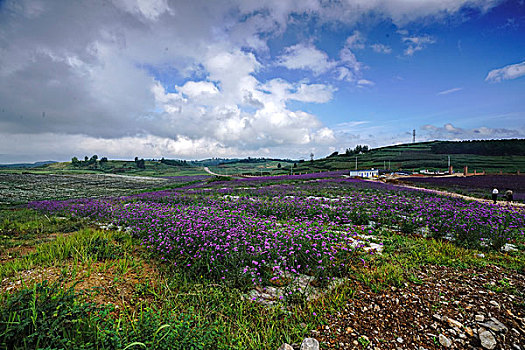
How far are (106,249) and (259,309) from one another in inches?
158

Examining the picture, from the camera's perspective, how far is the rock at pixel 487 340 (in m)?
2.42

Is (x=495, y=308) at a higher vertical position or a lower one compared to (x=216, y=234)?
lower

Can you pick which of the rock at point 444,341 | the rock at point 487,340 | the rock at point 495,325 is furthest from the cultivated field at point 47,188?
the rock at point 495,325

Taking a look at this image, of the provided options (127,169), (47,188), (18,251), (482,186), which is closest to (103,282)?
(18,251)

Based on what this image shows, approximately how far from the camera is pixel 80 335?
93.2 inches

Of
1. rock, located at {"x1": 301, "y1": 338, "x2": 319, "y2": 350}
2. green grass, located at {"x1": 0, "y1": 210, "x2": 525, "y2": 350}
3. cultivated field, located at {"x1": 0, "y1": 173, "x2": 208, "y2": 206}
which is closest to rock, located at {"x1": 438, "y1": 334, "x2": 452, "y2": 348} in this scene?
green grass, located at {"x1": 0, "y1": 210, "x2": 525, "y2": 350}

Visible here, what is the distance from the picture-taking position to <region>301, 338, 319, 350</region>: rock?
250 centimetres

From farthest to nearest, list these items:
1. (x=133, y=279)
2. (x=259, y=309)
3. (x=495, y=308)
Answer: (x=133, y=279) → (x=259, y=309) → (x=495, y=308)

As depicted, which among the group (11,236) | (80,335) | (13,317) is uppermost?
(13,317)

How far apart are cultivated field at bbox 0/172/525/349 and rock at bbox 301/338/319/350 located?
0.58 feet

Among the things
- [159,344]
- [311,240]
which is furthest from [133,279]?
[311,240]

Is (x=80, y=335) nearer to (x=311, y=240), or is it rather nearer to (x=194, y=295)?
(x=194, y=295)

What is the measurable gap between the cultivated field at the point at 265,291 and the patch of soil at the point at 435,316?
16 millimetres

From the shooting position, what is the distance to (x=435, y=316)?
2.91 meters
